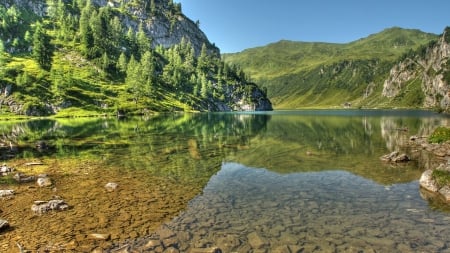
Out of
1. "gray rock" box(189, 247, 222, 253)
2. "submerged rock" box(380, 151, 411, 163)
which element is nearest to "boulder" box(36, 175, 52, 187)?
"gray rock" box(189, 247, 222, 253)

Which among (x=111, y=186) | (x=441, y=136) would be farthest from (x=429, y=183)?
(x=111, y=186)

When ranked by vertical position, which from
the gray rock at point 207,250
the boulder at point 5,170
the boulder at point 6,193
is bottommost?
the gray rock at point 207,250

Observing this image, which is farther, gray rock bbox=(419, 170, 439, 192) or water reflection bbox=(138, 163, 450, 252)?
gray rock bbox=(419, 170, 439, 192)

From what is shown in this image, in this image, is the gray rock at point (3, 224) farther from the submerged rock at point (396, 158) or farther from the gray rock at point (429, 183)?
the submerged rock at point (396, 158)

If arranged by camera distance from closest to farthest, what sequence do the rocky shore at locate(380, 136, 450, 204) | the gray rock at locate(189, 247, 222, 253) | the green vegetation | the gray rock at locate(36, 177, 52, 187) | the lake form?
the gray rock at locate(189, 247, 222, 253) → the lake → the rocky shore at locate(380, 136, 450, 204) → the gray rock at locate(36, 177, 52, 187) → the green vegetation

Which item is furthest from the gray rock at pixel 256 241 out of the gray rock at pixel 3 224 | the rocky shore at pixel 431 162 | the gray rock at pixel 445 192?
the gray rock at pixel 445 192

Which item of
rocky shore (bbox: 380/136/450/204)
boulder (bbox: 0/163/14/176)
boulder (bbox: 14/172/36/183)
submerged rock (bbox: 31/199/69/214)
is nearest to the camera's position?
submerged rock (bbox: 31/199/69/214)

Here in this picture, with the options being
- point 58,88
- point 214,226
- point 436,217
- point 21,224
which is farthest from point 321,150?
point 58,88

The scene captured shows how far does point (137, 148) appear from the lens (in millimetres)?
53625

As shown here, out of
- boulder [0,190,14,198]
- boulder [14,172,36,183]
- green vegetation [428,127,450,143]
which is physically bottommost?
boulder [0,190,14,198]

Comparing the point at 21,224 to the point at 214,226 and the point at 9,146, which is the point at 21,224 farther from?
the point at 9,146

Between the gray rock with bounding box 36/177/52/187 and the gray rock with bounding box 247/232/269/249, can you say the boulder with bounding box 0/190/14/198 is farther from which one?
the gray rock with bounding box 247/232/269/249

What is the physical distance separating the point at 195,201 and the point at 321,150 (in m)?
32.6

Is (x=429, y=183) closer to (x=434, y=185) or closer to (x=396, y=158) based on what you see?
(x=434, y=185)
